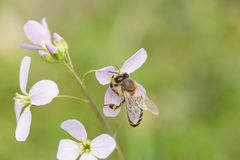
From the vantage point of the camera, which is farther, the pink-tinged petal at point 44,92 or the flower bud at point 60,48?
the flower bud at point 60,48

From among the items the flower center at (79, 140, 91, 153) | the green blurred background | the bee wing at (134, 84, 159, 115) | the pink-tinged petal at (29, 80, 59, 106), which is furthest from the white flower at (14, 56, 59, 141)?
the green blurred background

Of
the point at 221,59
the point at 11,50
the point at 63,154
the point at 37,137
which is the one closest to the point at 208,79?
the point at 221,59

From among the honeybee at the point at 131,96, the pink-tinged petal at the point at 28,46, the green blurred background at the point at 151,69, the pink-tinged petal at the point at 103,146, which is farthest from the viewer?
the green blurred background at the point at 151,69

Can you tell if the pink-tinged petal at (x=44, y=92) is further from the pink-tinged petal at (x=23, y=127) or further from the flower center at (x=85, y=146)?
the flower center at (x=85, y=146)

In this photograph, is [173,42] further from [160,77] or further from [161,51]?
[160,77]

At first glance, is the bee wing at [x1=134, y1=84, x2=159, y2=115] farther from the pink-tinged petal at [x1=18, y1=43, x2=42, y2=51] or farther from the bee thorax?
the pink-tinged petal at [x1=18, y1=43, x2=42, y2=51]

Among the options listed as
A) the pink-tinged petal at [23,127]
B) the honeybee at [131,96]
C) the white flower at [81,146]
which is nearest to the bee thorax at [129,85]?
the honeybee at [131,96]
